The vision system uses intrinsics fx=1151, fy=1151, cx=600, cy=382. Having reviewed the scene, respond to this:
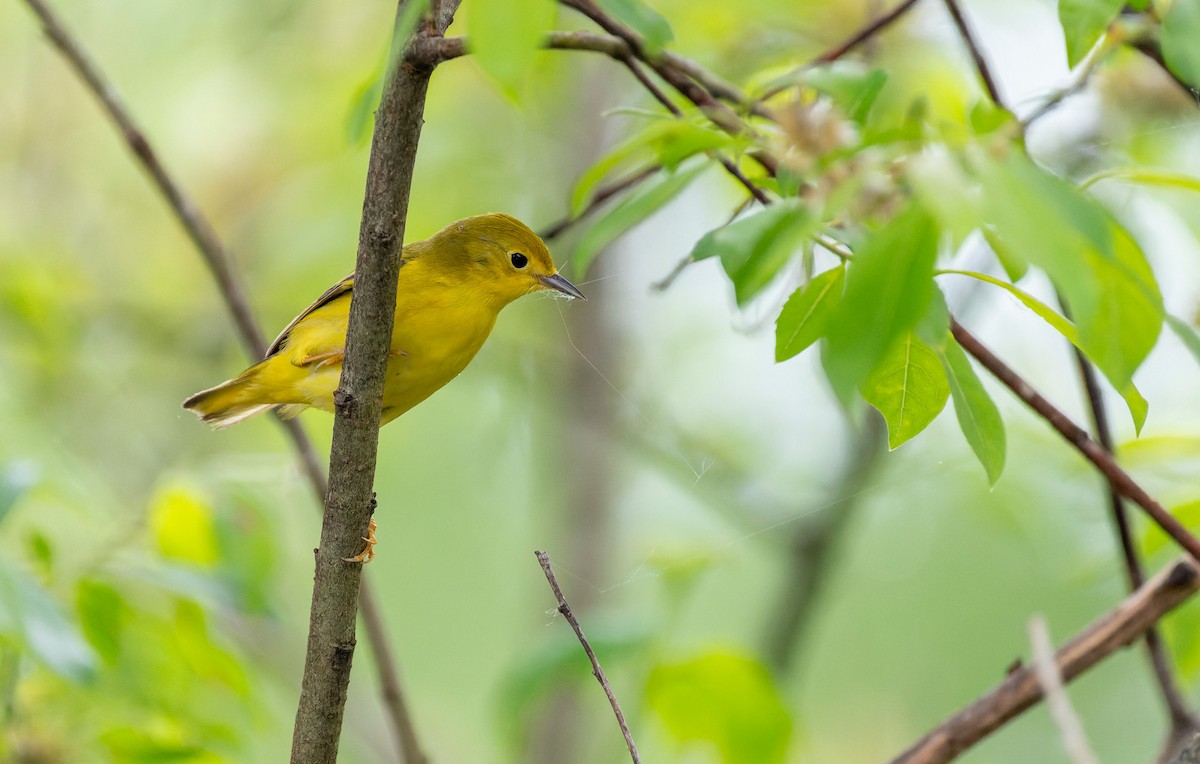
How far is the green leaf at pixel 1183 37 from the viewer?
5.16 feet

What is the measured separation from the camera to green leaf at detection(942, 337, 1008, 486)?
1802 mm

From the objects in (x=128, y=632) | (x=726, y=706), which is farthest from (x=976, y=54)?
(x=128, y=632)

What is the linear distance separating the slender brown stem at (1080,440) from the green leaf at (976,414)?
31 centimetres

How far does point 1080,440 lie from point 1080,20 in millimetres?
909

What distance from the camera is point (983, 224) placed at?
144 centimetres

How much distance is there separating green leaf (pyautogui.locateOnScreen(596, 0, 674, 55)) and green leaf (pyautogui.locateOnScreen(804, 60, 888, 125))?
267mm

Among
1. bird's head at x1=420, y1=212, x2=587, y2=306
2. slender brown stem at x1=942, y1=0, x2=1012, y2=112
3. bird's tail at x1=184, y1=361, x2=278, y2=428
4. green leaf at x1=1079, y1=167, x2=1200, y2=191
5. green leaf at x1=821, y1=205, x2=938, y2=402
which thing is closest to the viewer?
green leaf at x1=821, y1=205, x2=938, y2=402

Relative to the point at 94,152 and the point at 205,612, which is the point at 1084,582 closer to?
the point at 205,612

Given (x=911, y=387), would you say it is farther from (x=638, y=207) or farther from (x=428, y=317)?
A: (x=428, y=317)

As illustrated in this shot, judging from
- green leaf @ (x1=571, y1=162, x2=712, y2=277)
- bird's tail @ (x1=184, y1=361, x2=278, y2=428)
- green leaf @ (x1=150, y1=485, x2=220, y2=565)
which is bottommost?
green leaf @ (x1=571, y1=162, x2=712, y2=277)

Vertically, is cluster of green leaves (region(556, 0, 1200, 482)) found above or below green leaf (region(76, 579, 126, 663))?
below

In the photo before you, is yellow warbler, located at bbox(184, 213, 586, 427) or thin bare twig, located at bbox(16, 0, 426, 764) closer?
thin bare twig, located at bbox(16, 0, 426, 764)

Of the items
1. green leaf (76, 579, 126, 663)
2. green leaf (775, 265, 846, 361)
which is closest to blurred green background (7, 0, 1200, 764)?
green leaf (76, 579, 126, 663)

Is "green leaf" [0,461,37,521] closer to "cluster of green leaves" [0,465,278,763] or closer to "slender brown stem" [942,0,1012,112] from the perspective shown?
"cluster of green leaves" [0,465,278,763]
